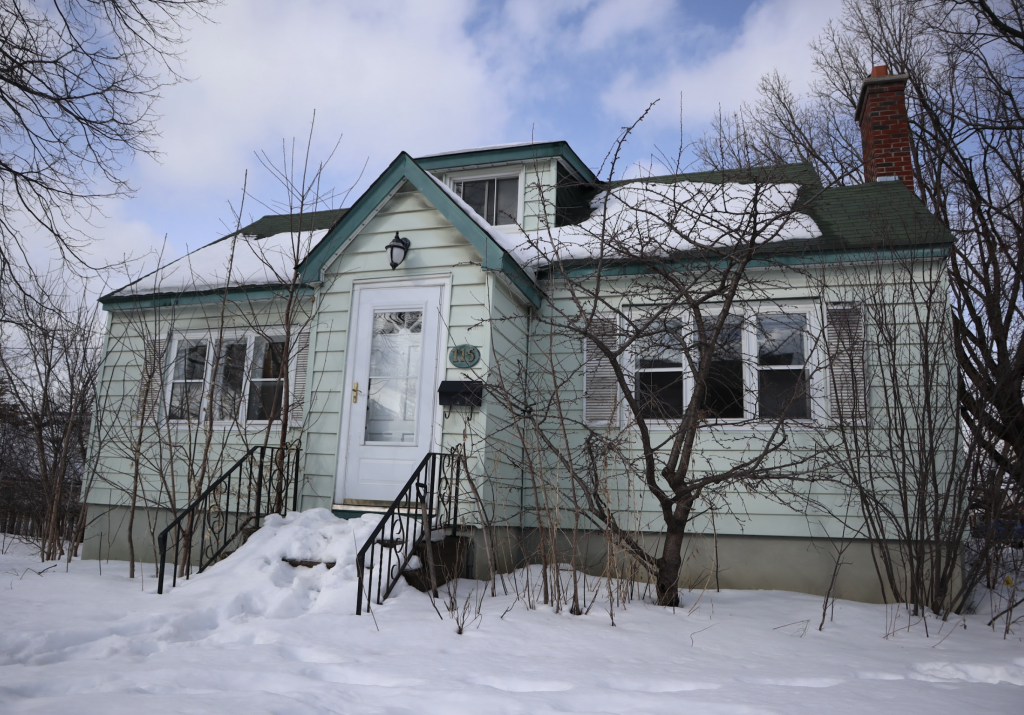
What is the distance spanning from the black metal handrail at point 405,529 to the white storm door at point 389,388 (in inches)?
14.2

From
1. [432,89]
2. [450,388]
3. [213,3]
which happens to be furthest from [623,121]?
[432,89]

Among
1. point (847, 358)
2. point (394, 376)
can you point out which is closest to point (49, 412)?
point (394, 376)

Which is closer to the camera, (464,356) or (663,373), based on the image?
(464,356)

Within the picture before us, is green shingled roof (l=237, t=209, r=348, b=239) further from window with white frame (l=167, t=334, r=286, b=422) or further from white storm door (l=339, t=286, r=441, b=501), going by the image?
white storm door (l=339, t=286, r=441, b=501)

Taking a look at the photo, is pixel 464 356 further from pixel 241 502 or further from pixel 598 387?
pixel 241 502

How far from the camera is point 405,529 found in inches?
235

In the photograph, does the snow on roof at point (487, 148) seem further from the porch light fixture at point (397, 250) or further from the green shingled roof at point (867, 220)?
the porch light fixture at point (397, 250)

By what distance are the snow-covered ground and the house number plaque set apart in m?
1.79

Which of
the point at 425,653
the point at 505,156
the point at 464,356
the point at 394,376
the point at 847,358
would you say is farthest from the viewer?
the point at 505,156

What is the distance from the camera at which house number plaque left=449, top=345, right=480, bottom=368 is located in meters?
6.80

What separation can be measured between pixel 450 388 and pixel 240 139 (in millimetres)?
4514

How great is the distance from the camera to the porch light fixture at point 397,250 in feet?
23.5

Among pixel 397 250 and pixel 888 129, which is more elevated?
pixel 888 129

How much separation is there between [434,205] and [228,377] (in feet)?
13.2
